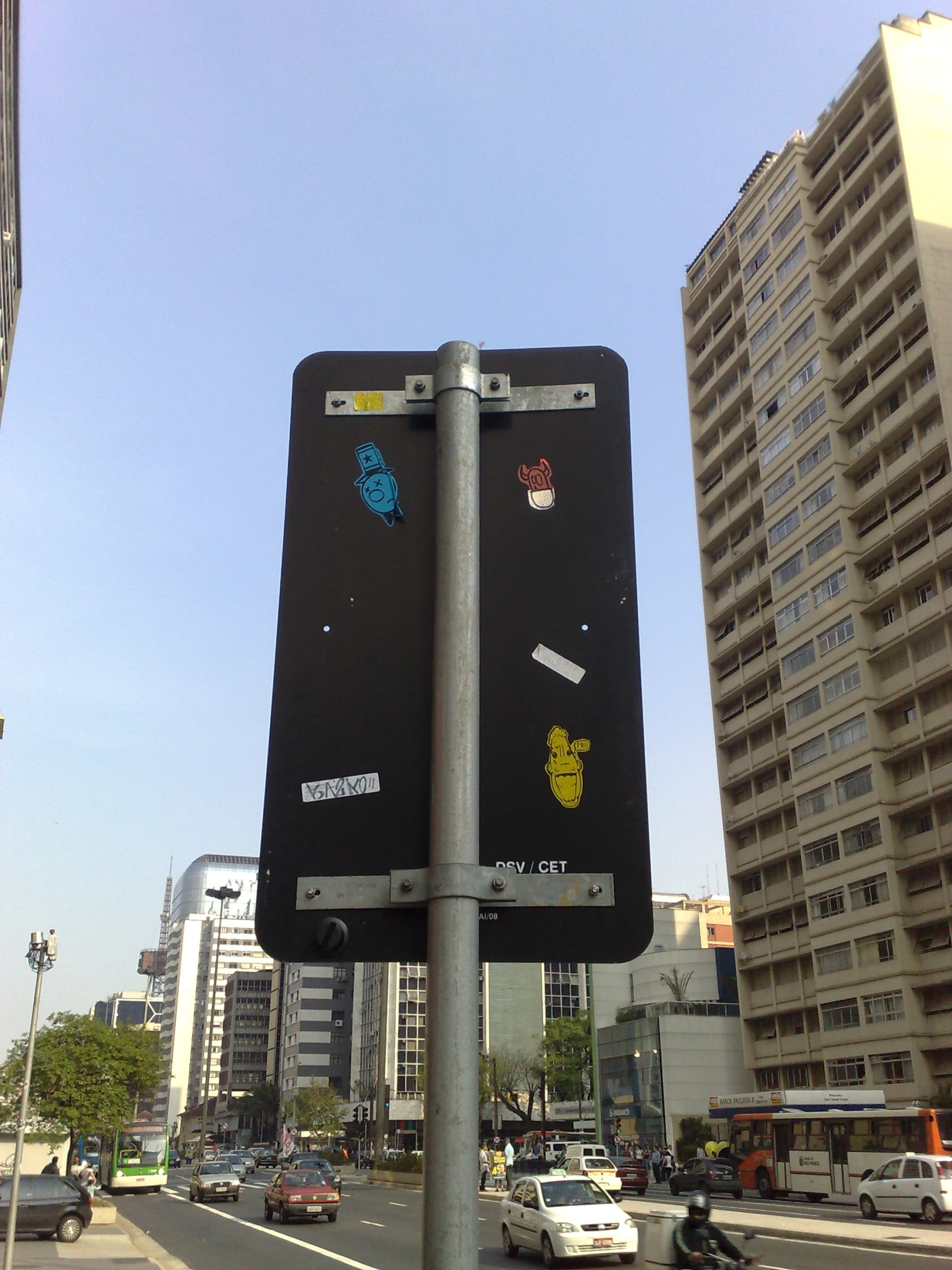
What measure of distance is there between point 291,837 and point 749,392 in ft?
219

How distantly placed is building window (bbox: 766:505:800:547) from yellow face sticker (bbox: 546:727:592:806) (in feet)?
191

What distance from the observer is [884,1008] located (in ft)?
153

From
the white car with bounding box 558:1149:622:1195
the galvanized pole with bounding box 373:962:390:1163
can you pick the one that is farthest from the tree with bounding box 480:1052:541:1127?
the white car with bounding box 558:1149:622:1195

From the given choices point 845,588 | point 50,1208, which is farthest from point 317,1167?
point 845,588

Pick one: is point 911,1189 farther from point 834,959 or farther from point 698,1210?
point 834,959

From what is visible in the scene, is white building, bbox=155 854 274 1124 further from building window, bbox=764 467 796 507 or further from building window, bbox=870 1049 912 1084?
building window, bbox=870 1049 912 1084

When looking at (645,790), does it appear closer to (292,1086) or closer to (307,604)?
(307,604)

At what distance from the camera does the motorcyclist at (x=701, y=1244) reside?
1034 cm

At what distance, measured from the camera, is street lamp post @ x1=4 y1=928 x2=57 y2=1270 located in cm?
1330

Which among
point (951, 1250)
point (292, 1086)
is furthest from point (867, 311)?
point (292, 1086)

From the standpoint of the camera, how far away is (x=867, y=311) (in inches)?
2149

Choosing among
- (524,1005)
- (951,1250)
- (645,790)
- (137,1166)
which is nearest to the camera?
(645,790)

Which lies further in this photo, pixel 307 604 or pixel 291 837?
pixel 307 604

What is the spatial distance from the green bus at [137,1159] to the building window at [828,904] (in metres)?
31.7
